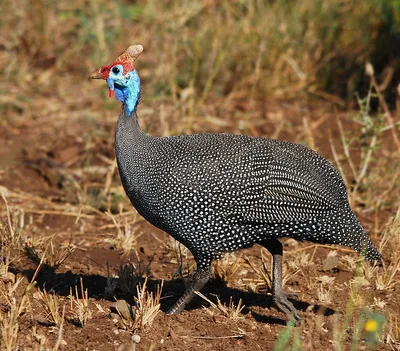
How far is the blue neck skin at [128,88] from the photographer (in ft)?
12.4

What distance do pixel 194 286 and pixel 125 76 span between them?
1051 millimetres

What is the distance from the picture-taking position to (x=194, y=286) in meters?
3.85

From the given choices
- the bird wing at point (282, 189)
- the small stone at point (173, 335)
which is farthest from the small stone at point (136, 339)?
the bird wing at point (282, 189)

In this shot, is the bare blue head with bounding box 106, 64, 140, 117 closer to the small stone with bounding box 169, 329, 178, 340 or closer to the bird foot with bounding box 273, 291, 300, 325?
the small stone with bounding box 169, 329, 178, 340

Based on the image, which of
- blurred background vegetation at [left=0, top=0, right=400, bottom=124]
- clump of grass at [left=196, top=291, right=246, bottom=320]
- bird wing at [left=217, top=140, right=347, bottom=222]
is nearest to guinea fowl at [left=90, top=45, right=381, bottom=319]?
bird wing at [left=217, top=140, right=347, bottom=222]

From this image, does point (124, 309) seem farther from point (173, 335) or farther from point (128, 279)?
point (128, 279)

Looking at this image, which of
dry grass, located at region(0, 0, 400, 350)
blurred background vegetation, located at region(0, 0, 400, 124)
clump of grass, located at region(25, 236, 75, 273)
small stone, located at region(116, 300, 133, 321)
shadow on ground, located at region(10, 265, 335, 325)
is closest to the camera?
small stone, located at region(116, 300, 133, 321)

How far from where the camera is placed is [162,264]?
4.56 m

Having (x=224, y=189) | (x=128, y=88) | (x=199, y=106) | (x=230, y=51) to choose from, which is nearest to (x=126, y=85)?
(x=128, y=88)

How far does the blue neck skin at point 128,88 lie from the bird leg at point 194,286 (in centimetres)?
81

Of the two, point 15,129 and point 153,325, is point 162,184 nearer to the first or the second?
point 153,325

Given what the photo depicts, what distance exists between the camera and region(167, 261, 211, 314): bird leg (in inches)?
151

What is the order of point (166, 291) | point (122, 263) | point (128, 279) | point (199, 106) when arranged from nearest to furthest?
point (128, 279)
point (166, 291)
point (122, 263)
point (199, 106)

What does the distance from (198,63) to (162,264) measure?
281cm
